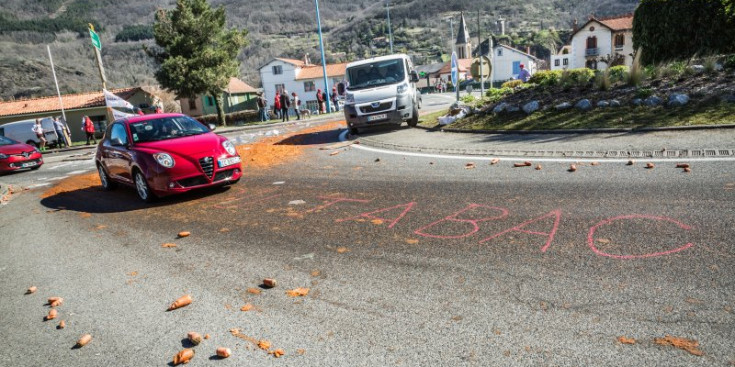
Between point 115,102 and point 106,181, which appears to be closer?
point 106,181

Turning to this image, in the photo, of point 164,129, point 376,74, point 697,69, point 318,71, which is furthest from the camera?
point 318,71

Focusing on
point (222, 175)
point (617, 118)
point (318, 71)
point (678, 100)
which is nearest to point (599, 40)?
point (318, 71)

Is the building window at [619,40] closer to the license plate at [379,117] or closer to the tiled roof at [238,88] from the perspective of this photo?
the tiled roof at [238,88]

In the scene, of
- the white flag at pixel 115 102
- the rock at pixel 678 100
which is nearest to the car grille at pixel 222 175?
the rock at pixel 678 100

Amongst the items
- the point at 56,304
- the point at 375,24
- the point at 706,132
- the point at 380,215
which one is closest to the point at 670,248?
the point at 380,215

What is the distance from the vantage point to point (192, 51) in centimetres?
4097

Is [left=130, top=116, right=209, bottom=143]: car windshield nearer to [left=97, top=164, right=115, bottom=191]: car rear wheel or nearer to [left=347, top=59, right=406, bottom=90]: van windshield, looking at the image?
[left=97, top=164, right=115, bottom=191]: car rear wheel

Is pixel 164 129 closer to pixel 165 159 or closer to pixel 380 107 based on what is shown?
pixel 165 159

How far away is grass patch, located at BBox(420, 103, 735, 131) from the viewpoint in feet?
29.6

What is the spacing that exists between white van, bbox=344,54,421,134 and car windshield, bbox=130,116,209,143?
6.26m

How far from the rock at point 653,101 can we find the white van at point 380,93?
6609 millimetres

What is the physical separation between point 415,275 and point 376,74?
Result: 12214mm

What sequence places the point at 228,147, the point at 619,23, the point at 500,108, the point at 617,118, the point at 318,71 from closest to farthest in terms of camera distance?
the point at 228,147 → the point at 617,118 → the point at 500,108 → the point at 318,71 → the point at 619,23

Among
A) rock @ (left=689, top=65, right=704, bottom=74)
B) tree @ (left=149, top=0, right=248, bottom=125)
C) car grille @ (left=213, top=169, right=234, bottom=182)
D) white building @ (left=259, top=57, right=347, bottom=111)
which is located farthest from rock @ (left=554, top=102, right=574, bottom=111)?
white building @ (left=259, top=57, right=347, bottom=111)
